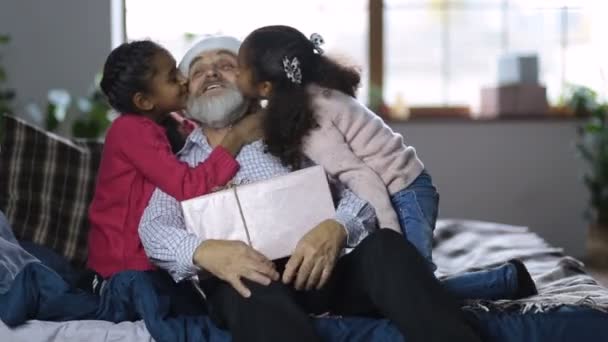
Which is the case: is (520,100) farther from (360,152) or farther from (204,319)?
(204,319)

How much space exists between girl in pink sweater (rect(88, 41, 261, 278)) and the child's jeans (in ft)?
1.19

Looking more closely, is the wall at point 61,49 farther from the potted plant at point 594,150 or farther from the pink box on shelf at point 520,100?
A: the potted plant at point 594,150

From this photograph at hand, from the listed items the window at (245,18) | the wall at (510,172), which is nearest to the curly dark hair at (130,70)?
the window at (245,18)

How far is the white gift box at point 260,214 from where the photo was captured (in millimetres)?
1896

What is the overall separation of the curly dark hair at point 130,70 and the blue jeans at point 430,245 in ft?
2.03

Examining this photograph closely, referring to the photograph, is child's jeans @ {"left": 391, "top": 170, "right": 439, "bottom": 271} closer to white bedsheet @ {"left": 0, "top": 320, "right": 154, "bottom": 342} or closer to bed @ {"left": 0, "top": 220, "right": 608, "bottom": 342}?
bed @ {"left": 0, "top": 220, "right": 608, "bottom": 342}

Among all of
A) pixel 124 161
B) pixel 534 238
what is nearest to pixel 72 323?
pixel 124 161

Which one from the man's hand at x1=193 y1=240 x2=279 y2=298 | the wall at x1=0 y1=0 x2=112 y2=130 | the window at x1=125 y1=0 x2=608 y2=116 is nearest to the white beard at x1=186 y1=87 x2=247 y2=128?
the man's hand at x1=193 y1=240 x2=279 y2=298

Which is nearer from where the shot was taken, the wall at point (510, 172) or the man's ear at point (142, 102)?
the man's ear at point (142, 102)

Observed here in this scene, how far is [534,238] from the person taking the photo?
3139 mm

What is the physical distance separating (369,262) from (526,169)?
313 centimetres

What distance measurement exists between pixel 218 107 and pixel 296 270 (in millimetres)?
472

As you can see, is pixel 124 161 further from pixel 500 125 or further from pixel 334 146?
pixel 500 125

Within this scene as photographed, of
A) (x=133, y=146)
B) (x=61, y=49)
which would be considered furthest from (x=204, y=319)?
(x=61, y=49)
